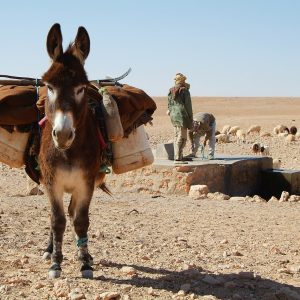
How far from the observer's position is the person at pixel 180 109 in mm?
12938

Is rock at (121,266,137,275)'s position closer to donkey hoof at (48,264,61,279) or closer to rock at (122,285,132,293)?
rock at (122,285,132,293)

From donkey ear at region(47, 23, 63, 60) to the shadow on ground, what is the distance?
2.11m

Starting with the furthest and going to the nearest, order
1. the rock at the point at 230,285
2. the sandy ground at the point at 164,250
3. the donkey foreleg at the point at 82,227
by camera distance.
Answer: the donkey foreleg at the point at 82,227 < the rock at the point at 230,285 < the sandy ground at the point at 164,250

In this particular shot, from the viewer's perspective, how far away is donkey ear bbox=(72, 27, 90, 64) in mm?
5512

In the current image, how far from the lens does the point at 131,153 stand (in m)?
6.69

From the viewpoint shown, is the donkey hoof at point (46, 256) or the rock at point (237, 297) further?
the donkey hoof at point (46, 256)

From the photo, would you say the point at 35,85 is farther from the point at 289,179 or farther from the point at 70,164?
the point at 289,179

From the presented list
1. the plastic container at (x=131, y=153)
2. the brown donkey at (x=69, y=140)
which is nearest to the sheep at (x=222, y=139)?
the plastic container at (x=131, y=153)

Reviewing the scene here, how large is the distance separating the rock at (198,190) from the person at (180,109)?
131 centimetres

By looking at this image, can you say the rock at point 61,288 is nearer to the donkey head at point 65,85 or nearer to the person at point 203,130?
the donkey head at point 65,85

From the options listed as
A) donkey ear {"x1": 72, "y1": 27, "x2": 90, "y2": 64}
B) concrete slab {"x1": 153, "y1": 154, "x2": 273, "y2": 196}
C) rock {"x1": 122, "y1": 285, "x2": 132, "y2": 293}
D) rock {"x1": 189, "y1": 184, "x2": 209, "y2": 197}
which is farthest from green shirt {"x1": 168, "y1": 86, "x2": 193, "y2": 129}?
rock {"x1": 122, "y1": 285, "x2": 132, "y2": 293}

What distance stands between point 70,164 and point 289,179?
8.80 meters

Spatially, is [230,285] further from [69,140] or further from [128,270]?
[69,140]

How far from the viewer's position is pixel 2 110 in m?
6.11
